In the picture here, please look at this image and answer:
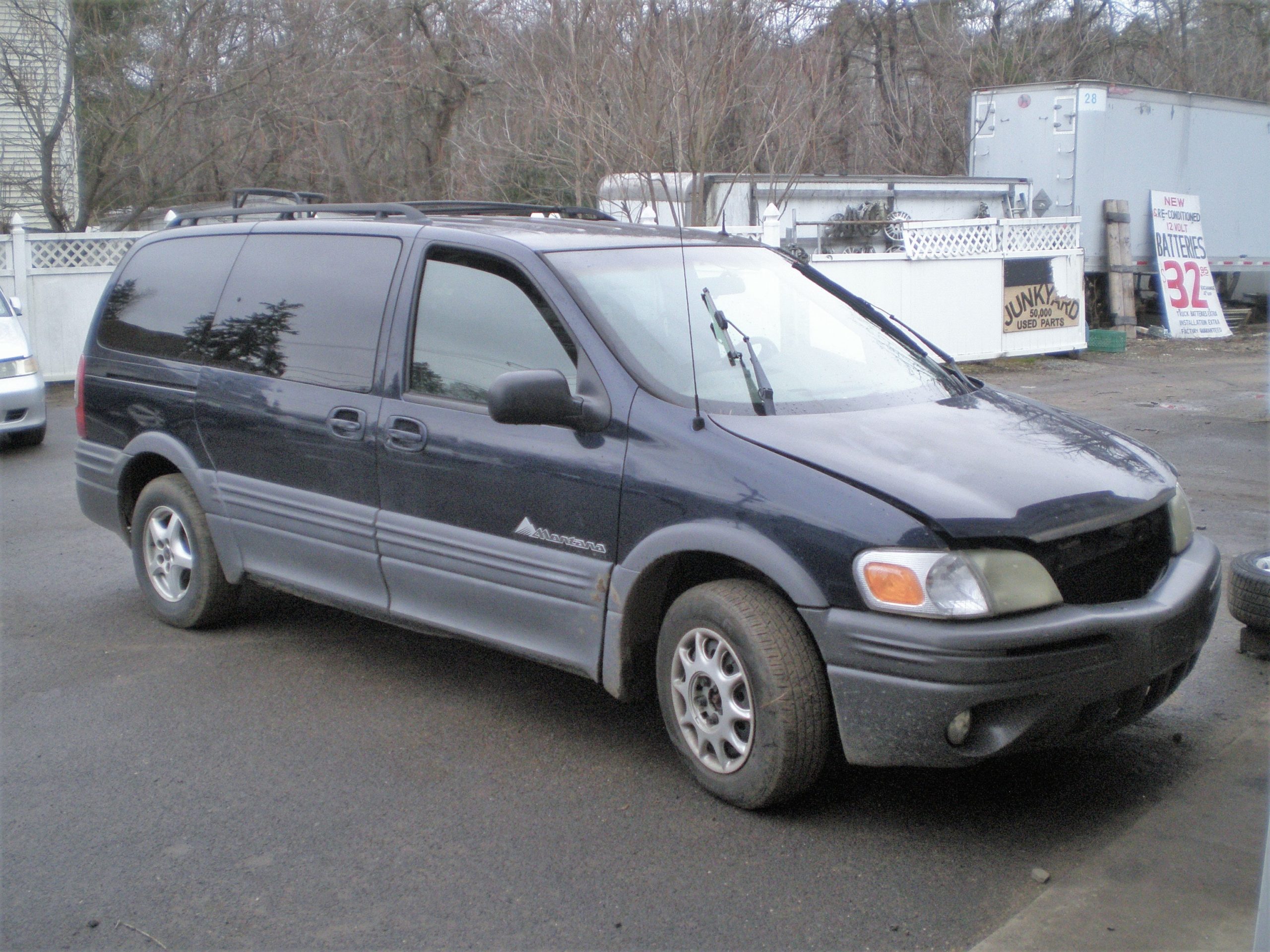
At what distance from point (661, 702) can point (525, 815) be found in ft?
1.80

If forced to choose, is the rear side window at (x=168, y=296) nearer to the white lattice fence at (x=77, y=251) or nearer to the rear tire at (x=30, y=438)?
the rear tire at (x=30, y=438)

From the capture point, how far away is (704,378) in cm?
415

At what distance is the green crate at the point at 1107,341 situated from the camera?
18.0 m

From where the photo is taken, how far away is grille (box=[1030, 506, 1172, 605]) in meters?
3.54

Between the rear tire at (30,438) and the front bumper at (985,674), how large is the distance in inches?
371

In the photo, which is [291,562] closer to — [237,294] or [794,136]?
[237,294]

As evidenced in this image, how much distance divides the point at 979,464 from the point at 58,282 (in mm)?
14150

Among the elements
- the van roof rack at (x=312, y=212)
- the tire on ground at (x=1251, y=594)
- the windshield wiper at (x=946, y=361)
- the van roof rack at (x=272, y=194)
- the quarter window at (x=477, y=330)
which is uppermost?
the van roof rack at (x=272, y=194)

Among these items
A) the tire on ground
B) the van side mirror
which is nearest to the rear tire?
the van side mirror

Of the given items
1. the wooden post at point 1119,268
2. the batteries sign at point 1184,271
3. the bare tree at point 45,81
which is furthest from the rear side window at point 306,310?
the batteries sign at point 1184,271

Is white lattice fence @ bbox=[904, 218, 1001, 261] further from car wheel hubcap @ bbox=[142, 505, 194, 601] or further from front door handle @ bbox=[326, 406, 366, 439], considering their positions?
front door handle @ bbox=[326, 406, 366, 439]

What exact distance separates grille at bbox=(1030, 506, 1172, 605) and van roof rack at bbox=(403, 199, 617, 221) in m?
2.77

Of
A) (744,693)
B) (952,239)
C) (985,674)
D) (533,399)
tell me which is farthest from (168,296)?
(952,239)

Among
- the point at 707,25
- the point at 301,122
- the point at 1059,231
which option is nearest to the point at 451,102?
the point at 301,122
